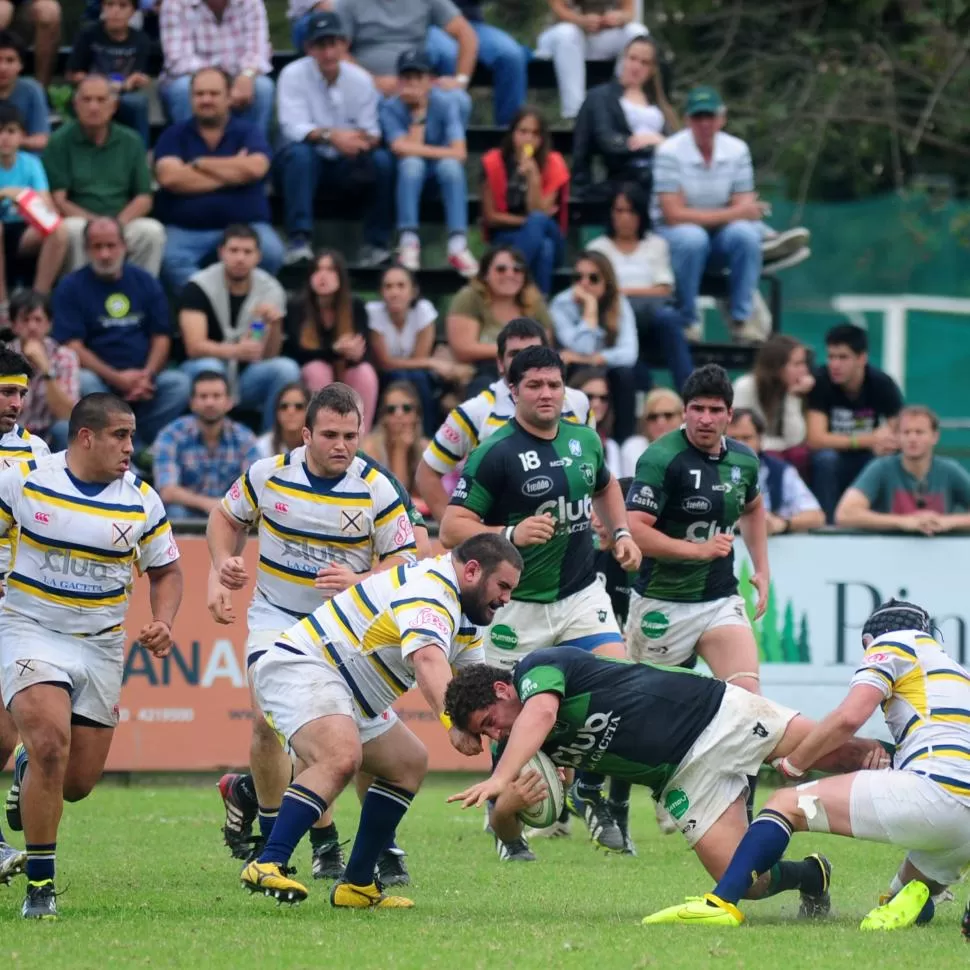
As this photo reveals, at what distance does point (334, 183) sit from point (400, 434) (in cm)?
344

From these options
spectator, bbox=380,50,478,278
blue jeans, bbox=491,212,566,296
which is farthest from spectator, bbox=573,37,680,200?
spectator, bbox=380,50,478,278

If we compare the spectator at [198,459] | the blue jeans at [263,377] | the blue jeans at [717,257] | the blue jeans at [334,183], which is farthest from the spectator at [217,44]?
the blue jeans at [717,257]

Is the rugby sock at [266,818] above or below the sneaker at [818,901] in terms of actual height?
below

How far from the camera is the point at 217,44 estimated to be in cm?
1611

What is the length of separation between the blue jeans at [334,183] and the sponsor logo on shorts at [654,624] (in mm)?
6637

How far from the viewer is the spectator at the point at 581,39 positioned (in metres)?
17.7

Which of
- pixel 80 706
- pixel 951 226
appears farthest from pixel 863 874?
pixel 951 226

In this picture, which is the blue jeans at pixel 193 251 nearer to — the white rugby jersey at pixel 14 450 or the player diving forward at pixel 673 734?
the white rugby jersey at pixel 14 450

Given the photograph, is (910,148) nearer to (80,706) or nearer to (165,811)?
(165,811)

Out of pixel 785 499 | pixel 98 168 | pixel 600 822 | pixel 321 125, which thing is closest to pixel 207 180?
pixel 98 168

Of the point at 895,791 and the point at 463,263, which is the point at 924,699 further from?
the point at 463,263

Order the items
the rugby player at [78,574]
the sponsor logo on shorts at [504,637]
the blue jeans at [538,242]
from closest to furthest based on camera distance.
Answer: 1. the rugby player at [78,574]
2. the sponsor logo on shorts at [504,637]
3. the blue jeans at [538,242]

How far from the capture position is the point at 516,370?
31.3 feet

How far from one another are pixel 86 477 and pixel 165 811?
13.7ft
